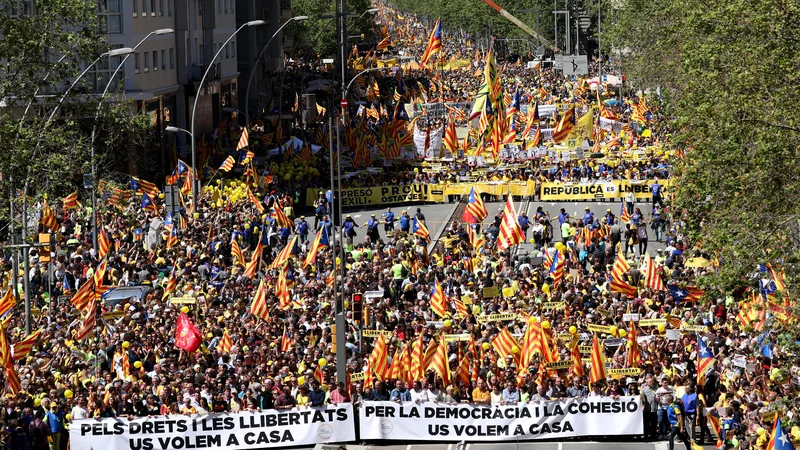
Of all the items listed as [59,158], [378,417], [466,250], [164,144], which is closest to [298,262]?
[466,250]

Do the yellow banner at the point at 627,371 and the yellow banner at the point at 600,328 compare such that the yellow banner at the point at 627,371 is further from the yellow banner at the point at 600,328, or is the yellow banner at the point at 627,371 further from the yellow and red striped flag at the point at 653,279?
the yellow and red striped flag at the point at 653,279

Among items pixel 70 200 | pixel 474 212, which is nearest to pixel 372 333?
pixel 474 212

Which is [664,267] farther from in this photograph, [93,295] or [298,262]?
[93,295]

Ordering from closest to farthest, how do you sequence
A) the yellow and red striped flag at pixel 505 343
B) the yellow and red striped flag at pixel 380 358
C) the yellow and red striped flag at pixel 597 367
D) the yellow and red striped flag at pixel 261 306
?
the yellow and red striped flag at pixel 597 367 → the yellow and red striped flag at pixel 380 358 → the yellow and red striped flag at pixel 505 343 → the yellow and red striped flag at pixel 261 306

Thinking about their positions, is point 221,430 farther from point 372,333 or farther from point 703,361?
point 703,361

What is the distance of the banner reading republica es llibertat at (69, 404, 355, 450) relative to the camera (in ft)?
82.0

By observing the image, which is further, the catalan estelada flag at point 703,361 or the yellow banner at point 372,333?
the yellow banner at point 372,333

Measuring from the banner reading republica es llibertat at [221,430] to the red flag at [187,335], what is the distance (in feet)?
12.4

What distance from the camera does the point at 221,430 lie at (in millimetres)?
25375

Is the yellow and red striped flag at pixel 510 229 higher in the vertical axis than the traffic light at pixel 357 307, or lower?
higher

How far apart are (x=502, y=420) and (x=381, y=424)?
1.97 metres

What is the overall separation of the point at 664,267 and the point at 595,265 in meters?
1.66

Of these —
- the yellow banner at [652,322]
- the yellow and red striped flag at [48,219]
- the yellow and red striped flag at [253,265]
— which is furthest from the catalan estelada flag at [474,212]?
the yellow banner at [652,322]

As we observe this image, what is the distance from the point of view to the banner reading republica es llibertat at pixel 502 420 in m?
25.3
